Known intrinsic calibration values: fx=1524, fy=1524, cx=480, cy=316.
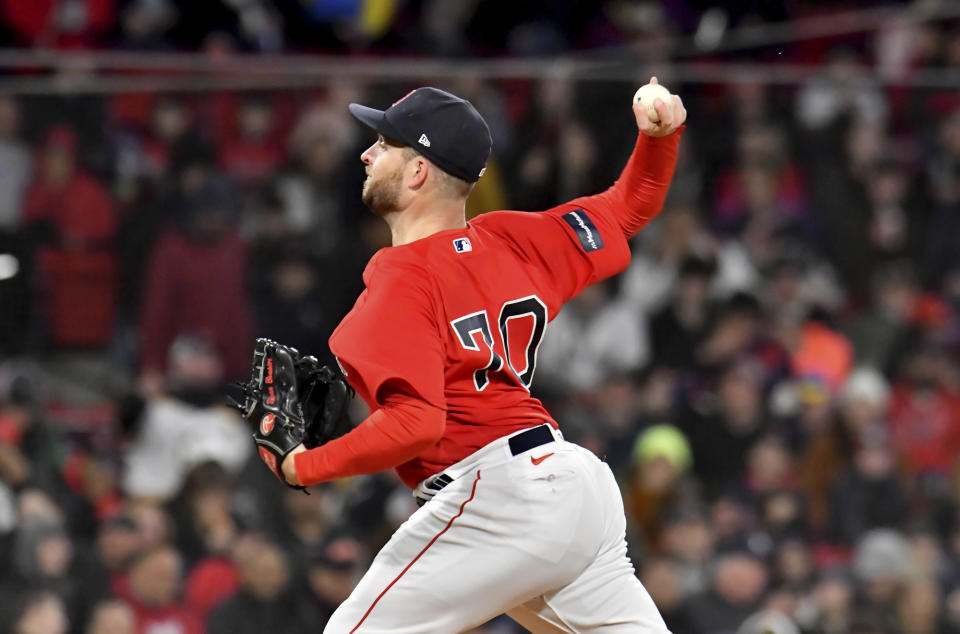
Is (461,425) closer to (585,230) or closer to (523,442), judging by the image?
(523,442)

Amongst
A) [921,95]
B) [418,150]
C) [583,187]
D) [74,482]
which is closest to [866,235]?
[921,95]

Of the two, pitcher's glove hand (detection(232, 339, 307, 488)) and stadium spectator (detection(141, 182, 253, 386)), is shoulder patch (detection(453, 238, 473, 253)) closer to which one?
pitcher's glove hand (detection(232, 339, 307, 488))

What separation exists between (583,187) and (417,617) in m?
4.47

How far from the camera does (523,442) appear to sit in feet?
12.1

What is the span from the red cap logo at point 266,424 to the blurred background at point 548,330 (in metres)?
3.34

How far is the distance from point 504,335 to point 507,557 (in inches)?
21.4

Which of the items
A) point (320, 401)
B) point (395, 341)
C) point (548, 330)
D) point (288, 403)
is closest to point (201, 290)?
point (548, 330)

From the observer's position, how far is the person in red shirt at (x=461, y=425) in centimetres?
353

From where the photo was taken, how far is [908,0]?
37.6 ft

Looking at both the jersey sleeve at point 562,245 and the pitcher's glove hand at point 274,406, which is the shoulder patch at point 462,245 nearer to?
the jersey sleeve at point 562,245

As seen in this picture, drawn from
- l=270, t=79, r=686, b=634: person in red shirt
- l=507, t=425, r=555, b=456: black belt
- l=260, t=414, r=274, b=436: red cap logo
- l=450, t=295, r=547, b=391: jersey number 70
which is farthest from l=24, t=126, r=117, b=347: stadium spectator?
l=507, t=425, r=555, b=456: black belt

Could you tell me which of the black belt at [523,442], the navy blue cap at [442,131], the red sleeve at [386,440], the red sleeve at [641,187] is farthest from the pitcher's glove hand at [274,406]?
the red sleeve at [641,187]

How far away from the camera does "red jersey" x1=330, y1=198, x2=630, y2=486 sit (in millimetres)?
3516

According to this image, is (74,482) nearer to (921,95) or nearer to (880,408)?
(880,408)
